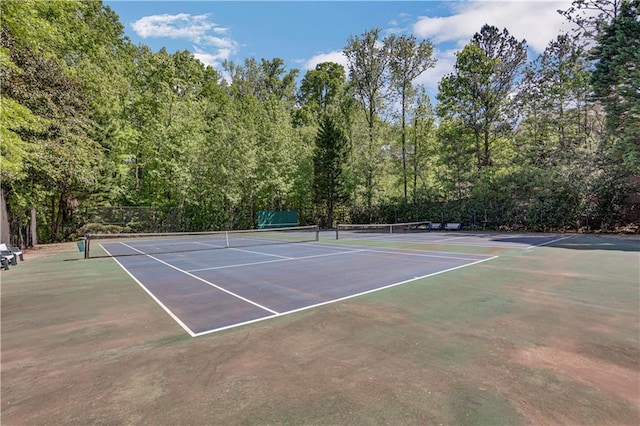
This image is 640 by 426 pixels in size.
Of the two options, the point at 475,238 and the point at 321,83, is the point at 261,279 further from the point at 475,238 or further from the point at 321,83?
the point at 321,83

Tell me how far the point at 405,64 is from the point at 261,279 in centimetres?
3222

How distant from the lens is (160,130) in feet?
95.2

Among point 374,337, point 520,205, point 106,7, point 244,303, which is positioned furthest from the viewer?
point 106,7

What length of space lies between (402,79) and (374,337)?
3422 cm

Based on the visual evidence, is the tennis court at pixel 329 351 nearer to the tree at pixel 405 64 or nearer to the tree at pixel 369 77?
the tree at pixel 369 77

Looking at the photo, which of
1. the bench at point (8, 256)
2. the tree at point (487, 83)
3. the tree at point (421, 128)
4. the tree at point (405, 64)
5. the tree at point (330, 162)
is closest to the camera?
the bench at point (8, 256)

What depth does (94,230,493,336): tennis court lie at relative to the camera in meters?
5.63

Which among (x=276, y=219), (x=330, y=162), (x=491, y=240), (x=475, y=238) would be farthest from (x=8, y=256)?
(x=330, y=162)

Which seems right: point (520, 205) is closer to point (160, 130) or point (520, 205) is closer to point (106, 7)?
point (160, 130)

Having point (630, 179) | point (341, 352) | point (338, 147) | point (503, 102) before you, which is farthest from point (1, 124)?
point (503, 102)

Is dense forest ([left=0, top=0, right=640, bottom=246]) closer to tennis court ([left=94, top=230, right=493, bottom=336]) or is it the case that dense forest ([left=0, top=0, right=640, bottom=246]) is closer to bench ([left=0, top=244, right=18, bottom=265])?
bench ([left=0, top=244, right=18, bottom=265])

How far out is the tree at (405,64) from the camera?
3294cm

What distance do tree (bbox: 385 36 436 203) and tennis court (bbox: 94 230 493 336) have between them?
76.6ft

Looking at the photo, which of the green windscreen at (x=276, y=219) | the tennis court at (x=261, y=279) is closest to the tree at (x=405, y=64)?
the green windscreen at (x=276, y=219)
